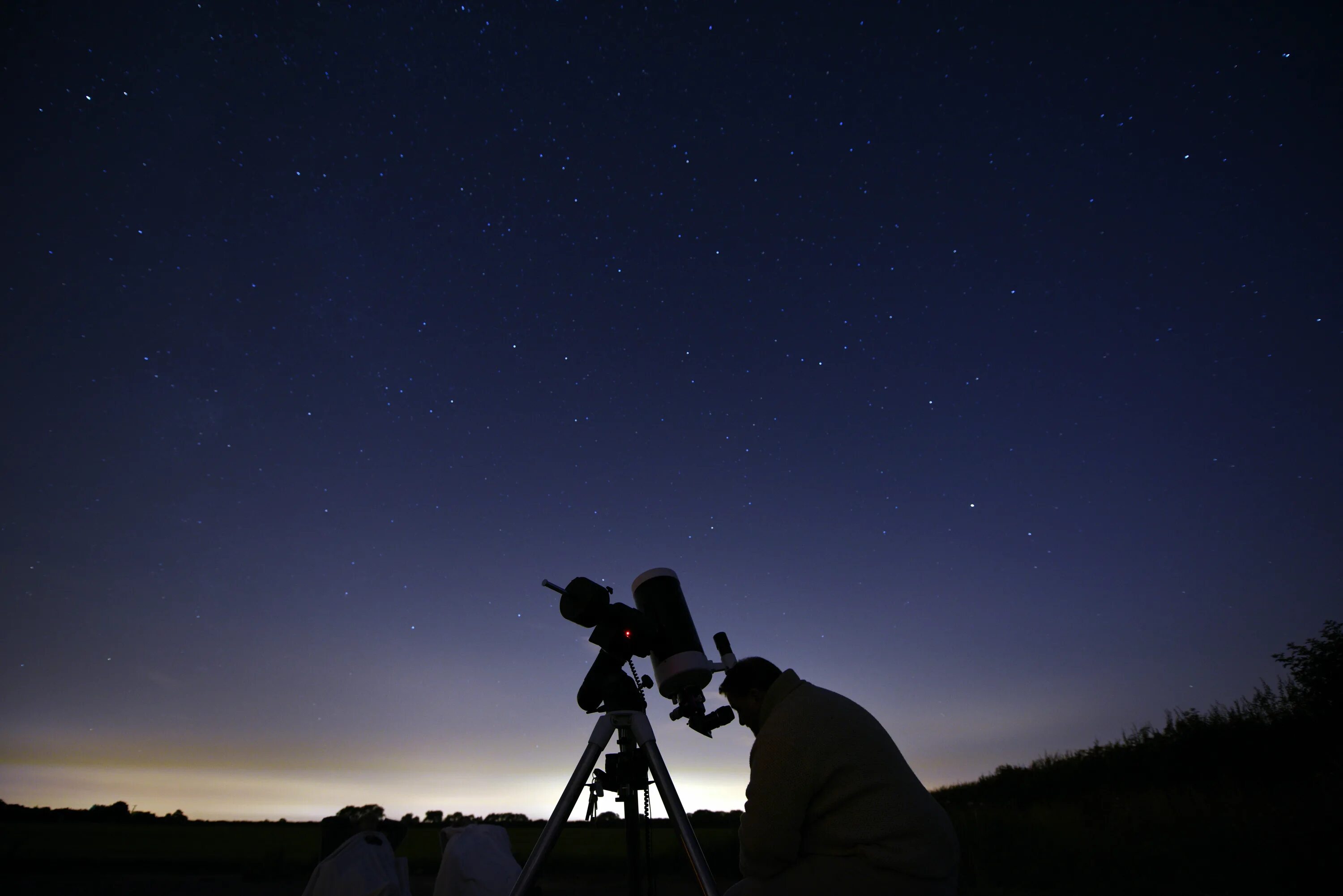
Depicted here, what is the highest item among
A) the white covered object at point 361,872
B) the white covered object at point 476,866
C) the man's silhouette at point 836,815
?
the man's silhouette at point 836,815

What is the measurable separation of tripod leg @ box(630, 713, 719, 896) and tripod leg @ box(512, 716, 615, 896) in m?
0.13

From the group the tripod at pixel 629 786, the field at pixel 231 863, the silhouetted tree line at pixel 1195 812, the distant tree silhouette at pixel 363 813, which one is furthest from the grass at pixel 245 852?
the tripod at pixel 629 786

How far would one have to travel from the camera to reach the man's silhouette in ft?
6.17

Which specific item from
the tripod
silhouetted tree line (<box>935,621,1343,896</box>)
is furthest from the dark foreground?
the tripod

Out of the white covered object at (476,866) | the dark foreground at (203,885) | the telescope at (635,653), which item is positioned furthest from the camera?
the dark foreground at (203,885)

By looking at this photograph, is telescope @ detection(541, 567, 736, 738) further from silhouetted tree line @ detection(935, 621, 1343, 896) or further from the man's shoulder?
silhouetted tree line @ detection(935, 621, 1343, 896)

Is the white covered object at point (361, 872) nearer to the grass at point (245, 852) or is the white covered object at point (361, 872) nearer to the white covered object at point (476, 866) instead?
the white covered object at point (476, 866)

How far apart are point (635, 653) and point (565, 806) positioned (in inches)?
25.0

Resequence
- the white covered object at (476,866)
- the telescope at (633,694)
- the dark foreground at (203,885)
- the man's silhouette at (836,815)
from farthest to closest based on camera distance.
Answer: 1. the dark foreground at (203,885)
2. the white covered object at (476,866)
3. the telescope at (633,694)
4. the man's silhouette at (836,815)

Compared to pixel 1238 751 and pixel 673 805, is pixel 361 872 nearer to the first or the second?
pixel 673 805

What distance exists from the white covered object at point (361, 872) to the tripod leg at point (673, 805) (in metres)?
1.59

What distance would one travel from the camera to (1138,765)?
43.0 feet

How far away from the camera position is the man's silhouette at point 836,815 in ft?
6.17

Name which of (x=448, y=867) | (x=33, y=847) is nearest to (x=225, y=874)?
(x=33, y=847)
